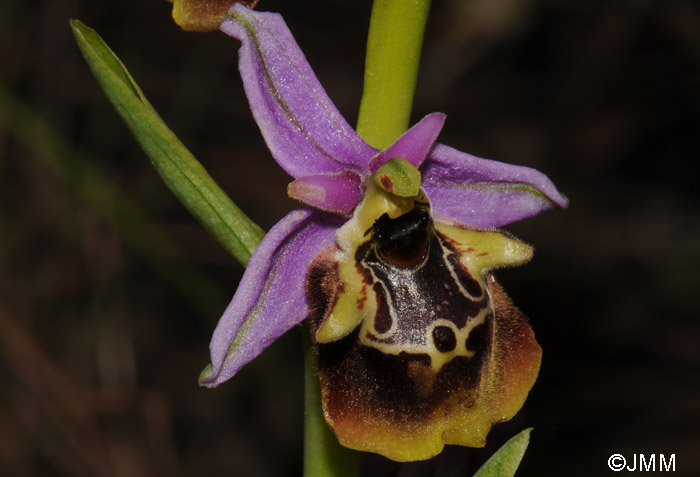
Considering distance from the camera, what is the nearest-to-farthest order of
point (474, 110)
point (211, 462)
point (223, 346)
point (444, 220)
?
point (223, 346), point (444, 220), point (211, 462), point (474, 110)

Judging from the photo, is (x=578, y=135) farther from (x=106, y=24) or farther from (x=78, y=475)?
(x=78, y=475)

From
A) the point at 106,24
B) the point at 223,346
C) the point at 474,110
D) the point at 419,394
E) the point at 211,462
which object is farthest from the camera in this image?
the point at 474,110

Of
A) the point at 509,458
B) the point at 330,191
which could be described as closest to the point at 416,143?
the point at 330,191

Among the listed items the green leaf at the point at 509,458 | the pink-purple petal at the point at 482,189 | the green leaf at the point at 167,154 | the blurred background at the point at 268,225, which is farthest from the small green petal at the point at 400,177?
the blurred background at the point at 268,225

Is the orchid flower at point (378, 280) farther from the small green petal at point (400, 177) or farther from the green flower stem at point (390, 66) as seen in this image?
the green flower stem at point (390, 66)

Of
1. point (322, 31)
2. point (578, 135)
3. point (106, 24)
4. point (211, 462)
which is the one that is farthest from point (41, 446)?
point (578, 135)

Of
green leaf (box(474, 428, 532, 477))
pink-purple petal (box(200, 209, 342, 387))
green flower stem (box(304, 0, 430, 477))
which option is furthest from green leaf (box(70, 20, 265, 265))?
green leaf (box(474, 428, 532, 477))

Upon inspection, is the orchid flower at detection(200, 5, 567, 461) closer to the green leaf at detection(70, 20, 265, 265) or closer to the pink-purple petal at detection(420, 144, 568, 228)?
the pink-purple petal at detection(420, 144, 568, 228)
